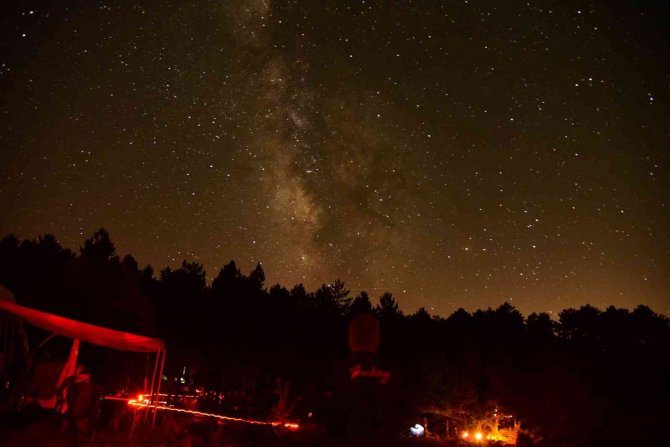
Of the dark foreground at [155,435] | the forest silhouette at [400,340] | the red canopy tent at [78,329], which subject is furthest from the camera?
the forest silhouette at [400,340]

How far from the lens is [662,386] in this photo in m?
26.0

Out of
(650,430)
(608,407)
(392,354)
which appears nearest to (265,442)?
(608,407)

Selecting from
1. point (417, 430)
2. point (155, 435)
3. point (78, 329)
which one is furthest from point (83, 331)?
point (417, 430)

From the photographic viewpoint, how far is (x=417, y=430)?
22656 mm

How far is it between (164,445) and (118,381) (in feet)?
48.9

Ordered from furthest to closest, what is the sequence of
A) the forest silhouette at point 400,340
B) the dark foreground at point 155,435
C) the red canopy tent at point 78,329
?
the forest silhouette at point 400,340 < the red canopy tent at point 78,329 < the dark foreground at point 155,435

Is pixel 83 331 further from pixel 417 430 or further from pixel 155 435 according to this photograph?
pixel 417 430

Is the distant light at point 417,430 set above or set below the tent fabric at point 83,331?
below

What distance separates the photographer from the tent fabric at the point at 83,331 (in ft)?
30.4

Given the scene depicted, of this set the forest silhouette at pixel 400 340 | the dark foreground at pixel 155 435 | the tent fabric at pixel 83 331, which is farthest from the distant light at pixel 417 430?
the tent fabric at pixel 83 331

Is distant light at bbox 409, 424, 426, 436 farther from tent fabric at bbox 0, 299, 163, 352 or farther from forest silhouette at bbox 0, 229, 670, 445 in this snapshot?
tent fabric at bbox 0, 299, 163, 352

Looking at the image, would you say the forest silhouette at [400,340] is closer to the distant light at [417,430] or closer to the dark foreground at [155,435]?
the distant light at [417,430]

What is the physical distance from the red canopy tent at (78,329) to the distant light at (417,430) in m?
13.8

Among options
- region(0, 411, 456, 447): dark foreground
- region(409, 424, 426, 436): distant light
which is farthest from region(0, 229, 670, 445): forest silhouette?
region(0, 411, 456, 447): dark foreground
